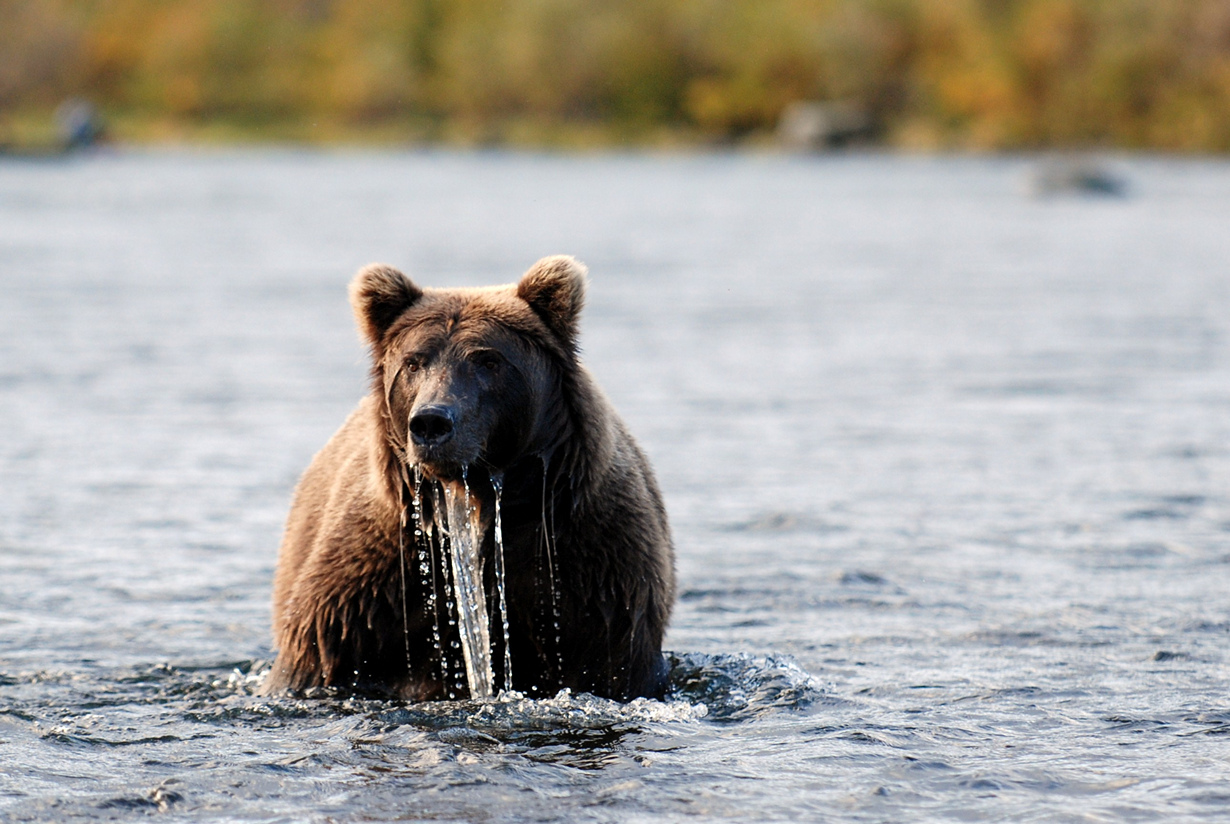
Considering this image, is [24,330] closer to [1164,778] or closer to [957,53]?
[1164,778]

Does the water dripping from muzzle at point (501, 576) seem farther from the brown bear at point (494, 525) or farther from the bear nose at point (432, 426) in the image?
the bear nose at point (432, 426)

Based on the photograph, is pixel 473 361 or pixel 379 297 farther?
pixel 379 297

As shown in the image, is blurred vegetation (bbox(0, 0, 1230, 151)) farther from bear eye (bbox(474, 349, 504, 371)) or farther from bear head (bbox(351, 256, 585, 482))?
bear eye (bbox(474, 349, 504, 371))

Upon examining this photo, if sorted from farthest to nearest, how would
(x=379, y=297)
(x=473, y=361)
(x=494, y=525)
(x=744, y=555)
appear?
(x=744, y=555), (x=379, y=297), (x=494, y=525), (x=473, y=361)

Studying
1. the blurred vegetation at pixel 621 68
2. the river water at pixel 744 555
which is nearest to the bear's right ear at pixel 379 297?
the river water at pixel 744 555

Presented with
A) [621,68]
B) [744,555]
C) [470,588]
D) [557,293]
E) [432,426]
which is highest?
[621,68]

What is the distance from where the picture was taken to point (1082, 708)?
7215 mm

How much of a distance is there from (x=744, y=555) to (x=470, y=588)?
3.93m

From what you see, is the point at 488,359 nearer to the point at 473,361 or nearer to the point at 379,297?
the point at 473,361

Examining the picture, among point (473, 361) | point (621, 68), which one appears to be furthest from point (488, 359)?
point (621, 68)

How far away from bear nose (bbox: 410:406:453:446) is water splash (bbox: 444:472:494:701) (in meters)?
0.32

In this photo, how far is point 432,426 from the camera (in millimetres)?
5863

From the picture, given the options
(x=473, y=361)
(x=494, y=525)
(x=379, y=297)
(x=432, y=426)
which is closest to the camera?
(x=432, y=426)

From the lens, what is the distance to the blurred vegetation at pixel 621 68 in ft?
303
